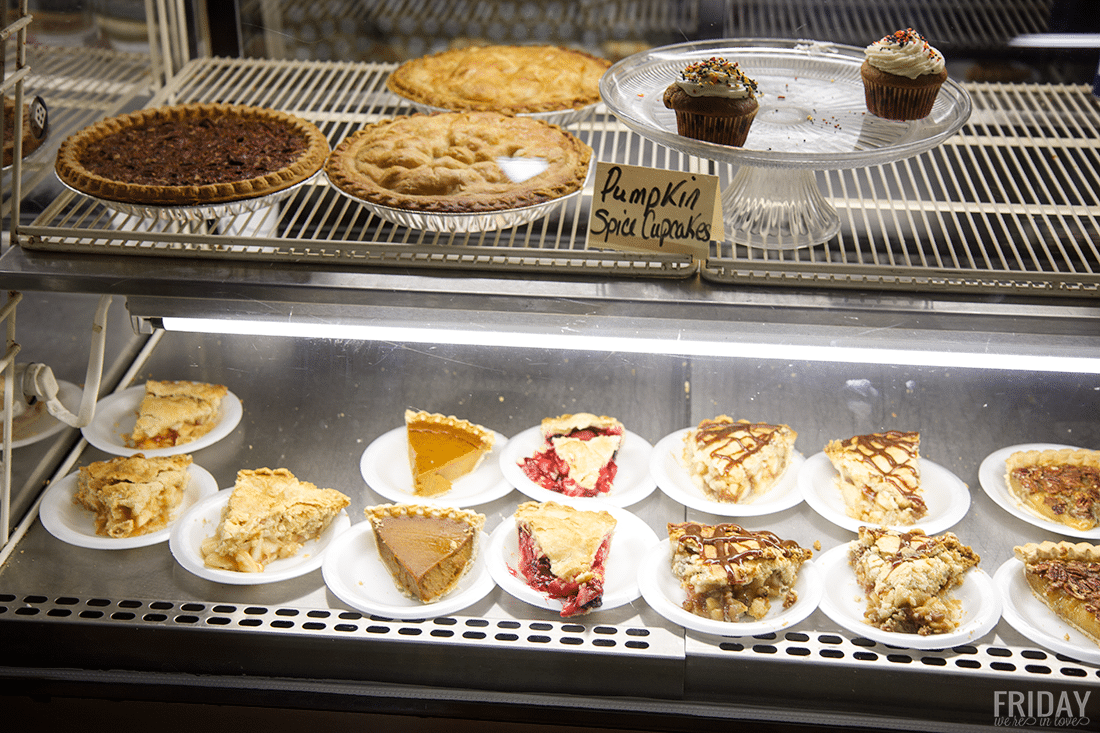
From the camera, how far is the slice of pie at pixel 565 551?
7.19 feet

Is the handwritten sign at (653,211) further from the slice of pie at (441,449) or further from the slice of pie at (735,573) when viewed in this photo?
the slice of pie at (441,449)

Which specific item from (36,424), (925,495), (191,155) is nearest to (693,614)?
(925,495)

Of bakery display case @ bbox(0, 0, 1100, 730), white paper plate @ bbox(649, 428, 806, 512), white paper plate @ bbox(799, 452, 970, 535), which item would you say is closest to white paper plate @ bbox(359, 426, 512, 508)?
bakery display case @ bbox(0, 0, 1100, 730)

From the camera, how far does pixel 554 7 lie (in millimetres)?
2902

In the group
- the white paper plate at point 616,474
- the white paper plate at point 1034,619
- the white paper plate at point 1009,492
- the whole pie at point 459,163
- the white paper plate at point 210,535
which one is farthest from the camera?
the white paper plate at point 616,474

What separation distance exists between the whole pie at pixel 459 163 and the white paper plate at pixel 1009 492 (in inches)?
57.5

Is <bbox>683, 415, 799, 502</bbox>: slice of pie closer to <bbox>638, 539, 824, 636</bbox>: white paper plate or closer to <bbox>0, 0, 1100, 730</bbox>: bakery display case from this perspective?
<bbox>0, 0, 1100, 730</bbox>: bakery display case

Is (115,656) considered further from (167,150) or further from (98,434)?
(167,150)

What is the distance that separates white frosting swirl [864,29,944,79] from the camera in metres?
2.02

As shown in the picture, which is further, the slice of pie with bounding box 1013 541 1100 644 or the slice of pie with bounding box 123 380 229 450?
the slice of pie with bounding box 123 380 229 450

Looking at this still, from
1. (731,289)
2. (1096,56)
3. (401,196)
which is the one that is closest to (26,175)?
(401,196)

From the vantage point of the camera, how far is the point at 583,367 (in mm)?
2793

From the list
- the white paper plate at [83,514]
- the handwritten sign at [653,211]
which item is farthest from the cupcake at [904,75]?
the white paper plate at [83,514]

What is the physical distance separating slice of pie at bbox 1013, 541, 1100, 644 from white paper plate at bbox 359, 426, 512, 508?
1367 mm
